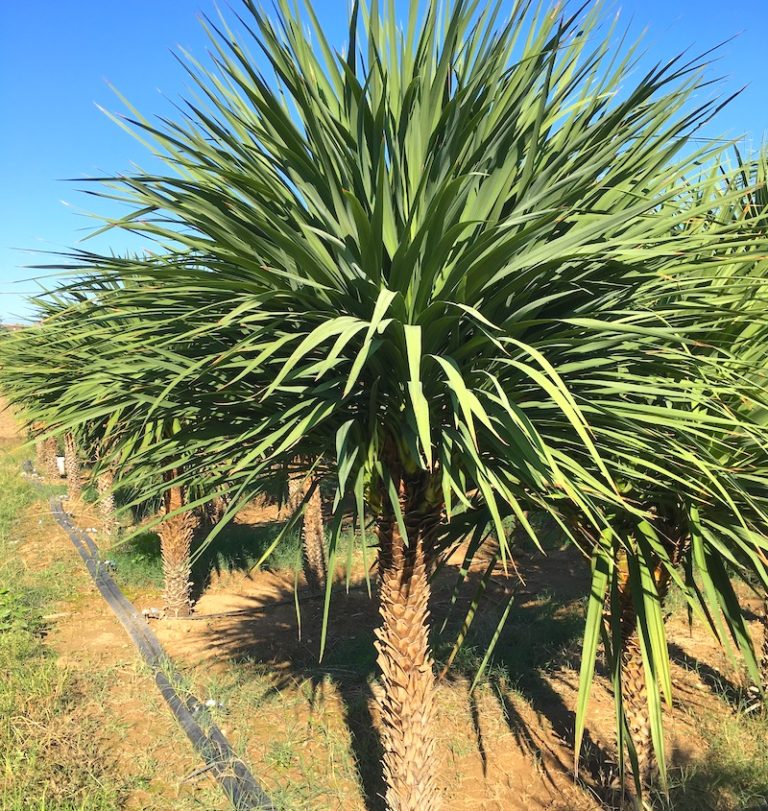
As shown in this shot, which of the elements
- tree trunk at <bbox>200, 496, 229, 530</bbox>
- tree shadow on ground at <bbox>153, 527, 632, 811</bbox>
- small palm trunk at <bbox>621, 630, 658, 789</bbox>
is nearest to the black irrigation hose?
tree shadow on ground at <bbox>153, 527, 632, 811</bbox>

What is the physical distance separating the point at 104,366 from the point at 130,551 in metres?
8.88

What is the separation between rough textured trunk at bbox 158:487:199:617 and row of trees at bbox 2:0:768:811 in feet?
17.1

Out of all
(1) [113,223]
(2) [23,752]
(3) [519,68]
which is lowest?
(2) [23,752]

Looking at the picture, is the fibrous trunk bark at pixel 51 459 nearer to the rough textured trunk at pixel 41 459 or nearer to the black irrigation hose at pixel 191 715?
the rough textured trunk at pixel 41 459

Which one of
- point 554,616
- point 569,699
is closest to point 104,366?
point 569,699

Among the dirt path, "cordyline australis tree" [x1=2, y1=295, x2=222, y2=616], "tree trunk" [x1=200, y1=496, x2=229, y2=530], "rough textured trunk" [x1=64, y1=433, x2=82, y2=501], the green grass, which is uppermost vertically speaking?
"cordyline australis tree" [x1=2, y1=295, x2=222, y2=616]

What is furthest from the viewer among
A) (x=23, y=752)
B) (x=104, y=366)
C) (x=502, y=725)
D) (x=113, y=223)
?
(x=502, y=725)

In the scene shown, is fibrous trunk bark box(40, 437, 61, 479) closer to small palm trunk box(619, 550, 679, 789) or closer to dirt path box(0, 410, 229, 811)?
dirt path box(0, 410, 229, 811)

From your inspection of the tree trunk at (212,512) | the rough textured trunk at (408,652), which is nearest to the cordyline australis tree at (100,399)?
the rough textured trunk at (408,652)

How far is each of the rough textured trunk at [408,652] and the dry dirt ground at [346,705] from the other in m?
0.29

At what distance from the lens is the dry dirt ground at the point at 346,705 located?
4.28 meters

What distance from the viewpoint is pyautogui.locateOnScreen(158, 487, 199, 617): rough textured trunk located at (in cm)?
783

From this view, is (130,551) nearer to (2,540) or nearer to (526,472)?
(2,540)

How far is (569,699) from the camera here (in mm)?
5730
